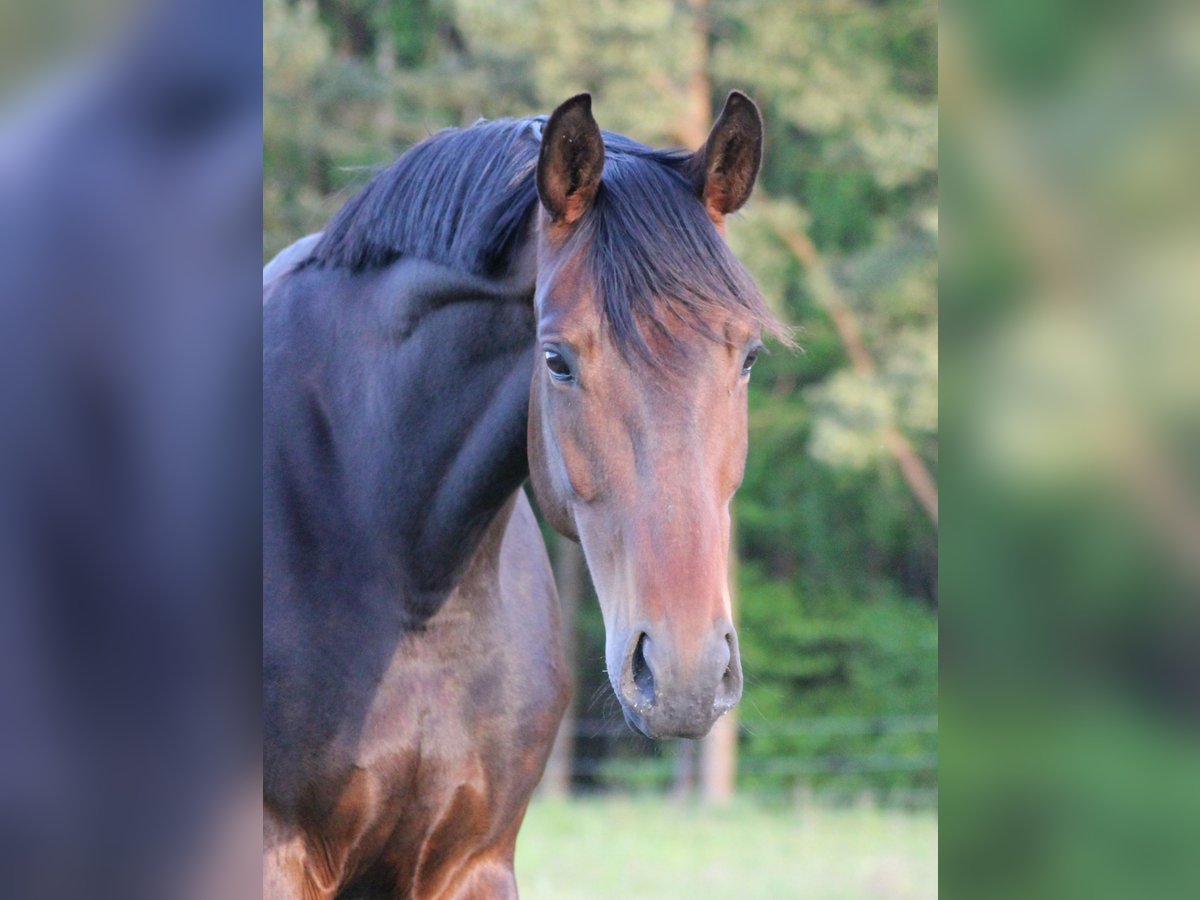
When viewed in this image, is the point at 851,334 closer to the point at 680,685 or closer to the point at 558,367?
the point at 558,367

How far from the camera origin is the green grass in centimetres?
733

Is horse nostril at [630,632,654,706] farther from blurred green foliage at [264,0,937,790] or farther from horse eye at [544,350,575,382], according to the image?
blurred green foliage at [264,0,937,790]

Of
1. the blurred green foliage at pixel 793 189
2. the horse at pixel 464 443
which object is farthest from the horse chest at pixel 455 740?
the blurred green foliage at pixel 793 189

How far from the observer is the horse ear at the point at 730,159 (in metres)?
2.43

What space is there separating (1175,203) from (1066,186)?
2.3 inches

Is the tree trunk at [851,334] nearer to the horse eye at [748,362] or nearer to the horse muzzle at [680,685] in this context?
the horse eye at [748,362]

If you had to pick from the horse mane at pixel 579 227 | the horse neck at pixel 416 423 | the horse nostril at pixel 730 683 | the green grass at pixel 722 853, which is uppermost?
the horse mane at pixel 579 227

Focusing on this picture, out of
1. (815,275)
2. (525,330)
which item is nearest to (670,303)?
(525,330)

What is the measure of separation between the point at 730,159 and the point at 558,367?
1.83 feet

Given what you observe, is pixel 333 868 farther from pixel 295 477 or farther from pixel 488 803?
pixel 295 477

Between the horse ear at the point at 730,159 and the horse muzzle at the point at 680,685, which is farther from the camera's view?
the horse ear at the point at 730,159

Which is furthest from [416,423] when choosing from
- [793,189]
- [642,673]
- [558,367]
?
[793,189]

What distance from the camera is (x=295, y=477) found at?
9.44 feet

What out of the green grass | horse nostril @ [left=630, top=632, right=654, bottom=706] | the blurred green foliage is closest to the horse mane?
horse nostril @ [left=630, top=632, right=654, bottom=706]
